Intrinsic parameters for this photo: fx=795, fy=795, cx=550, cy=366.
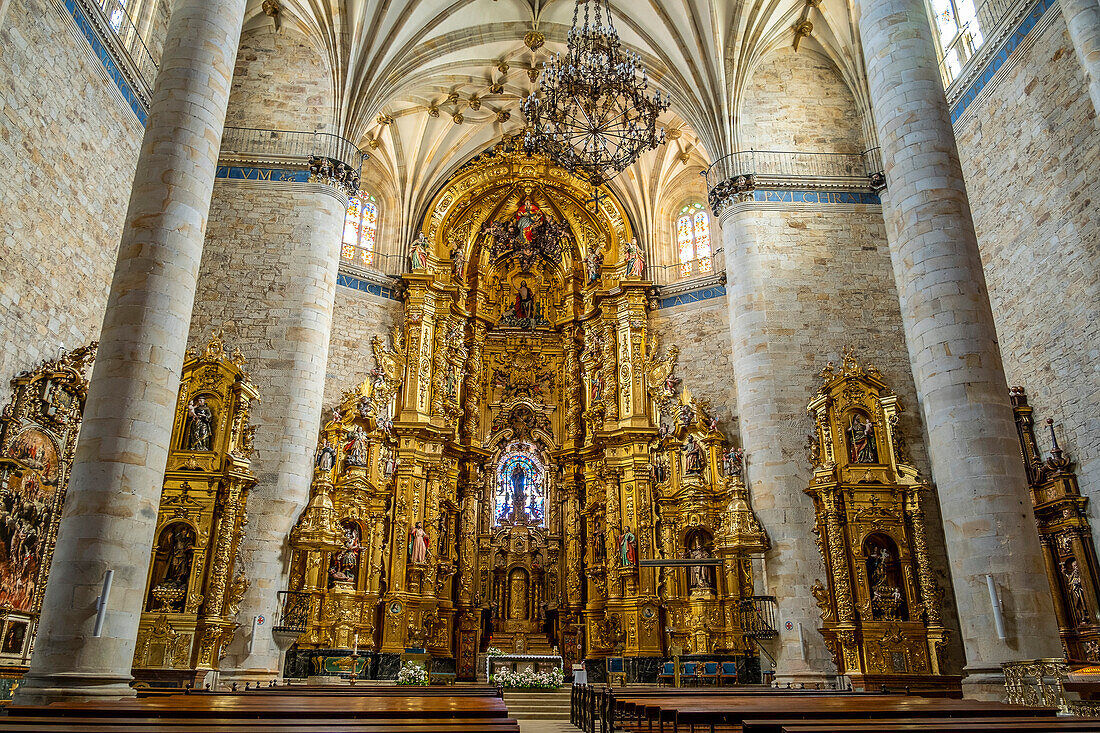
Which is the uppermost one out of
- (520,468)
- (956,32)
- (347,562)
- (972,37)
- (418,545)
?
(956,32)

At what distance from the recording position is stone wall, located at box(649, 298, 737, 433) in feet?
65.8

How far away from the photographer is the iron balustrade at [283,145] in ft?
57.2

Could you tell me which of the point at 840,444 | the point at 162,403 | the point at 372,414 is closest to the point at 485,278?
the point at 372,414

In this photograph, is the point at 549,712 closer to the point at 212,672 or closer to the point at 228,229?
the point at 212,672

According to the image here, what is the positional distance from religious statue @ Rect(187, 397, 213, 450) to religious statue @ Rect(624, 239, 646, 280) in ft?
39.8

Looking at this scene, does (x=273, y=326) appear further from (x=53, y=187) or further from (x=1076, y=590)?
(x=1076, y=590)

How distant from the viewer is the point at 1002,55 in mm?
14328

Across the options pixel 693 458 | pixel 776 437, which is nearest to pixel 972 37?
pixel 776 437

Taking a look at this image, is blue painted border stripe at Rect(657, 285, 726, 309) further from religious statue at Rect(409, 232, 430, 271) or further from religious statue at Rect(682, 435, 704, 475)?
religious statue at Rect(409, 232, 430, 271)

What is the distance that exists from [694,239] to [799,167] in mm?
5434

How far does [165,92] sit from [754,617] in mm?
13459

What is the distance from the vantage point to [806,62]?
1942 centimetres

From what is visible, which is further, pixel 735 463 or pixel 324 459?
pixel 735 463

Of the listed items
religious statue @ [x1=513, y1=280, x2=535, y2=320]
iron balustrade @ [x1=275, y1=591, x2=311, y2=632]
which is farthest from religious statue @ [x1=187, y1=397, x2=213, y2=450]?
religious statue @ [x1=513, y1=280, x2=535, y2=320]
